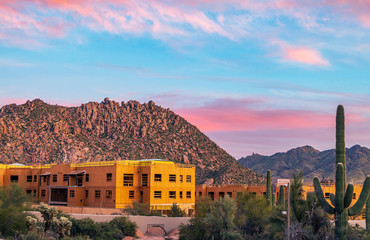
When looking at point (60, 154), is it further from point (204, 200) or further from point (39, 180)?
point (204, 200)

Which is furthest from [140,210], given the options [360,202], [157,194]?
[360,202]

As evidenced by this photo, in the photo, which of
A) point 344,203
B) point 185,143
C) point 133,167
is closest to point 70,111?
point 185,143

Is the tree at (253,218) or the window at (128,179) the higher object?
the window at (128,179)

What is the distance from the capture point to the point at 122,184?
2916 inches

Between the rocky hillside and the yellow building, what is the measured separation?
154 feet

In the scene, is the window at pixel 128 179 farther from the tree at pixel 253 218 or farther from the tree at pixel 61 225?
the tree at pixel 61 225

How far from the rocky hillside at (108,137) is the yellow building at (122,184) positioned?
47.1 m

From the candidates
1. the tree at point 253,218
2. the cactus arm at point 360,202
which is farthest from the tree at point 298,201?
the tree at point 253,218

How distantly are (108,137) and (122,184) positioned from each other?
77.4 metres

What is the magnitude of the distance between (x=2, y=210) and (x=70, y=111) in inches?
4492

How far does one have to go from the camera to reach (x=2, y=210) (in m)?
43.8

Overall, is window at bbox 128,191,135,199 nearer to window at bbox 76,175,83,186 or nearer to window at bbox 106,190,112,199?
window at bbox 106,190,112,199

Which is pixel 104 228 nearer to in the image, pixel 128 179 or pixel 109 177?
pixel 109 177

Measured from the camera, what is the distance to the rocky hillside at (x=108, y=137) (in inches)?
5256
